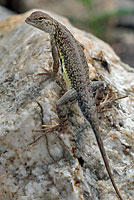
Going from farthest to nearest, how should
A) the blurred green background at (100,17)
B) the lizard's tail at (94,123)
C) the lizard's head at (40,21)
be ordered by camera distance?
1. the blurred green background at (100,17)
2. the lizard's head at (40,21)
3. the lizard's tail at (94,123)

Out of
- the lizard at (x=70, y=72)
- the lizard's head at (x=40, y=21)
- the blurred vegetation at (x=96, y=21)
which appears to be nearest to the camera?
the lizard at (x=70, y=72)

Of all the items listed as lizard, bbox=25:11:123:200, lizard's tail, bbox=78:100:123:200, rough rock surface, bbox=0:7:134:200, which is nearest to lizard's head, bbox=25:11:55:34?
lizard, bbox=25:11:123:200

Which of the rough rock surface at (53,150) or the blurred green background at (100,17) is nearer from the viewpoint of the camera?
the rough rock surface at (53,150)

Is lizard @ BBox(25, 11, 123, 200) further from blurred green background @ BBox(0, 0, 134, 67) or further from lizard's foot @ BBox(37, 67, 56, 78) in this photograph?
blurred green background @ BBox(0, 0, 134, 67)

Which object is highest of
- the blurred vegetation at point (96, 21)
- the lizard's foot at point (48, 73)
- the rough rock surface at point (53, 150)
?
the blurred vegetation at point (96, 21)

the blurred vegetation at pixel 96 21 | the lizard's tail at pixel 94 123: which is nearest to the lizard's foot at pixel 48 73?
the lizard's tail at pixel 94 123

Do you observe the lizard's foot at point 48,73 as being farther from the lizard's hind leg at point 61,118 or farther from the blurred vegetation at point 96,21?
the blurred vegetation at point 96,21

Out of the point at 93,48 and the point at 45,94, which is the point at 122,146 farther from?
the point at 93,48
